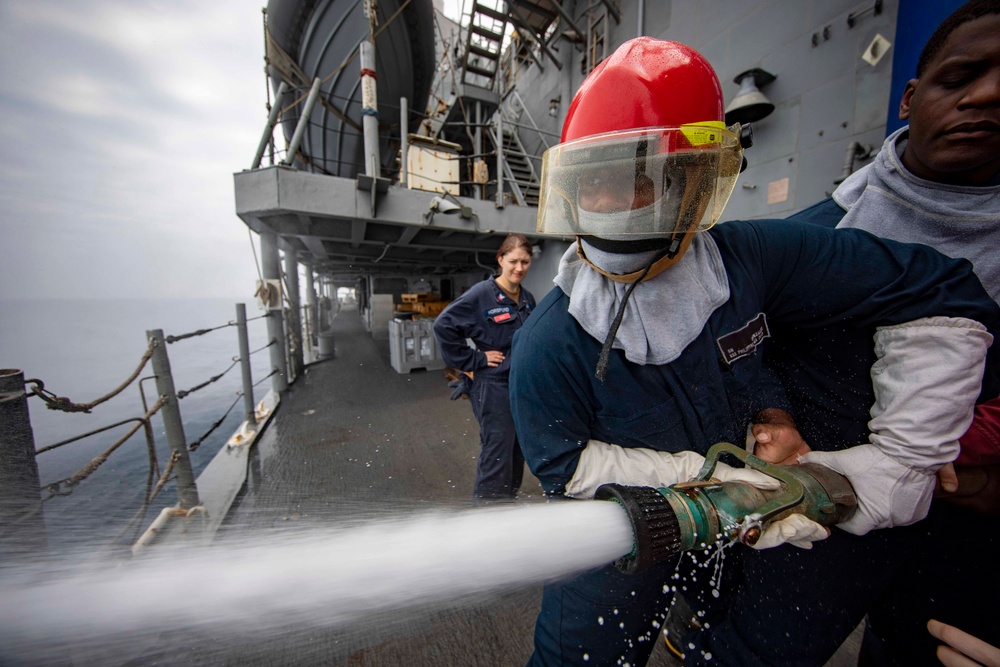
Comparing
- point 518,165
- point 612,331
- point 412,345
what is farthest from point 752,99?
point 518,165

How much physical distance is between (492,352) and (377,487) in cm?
153

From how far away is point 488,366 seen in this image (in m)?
2.77

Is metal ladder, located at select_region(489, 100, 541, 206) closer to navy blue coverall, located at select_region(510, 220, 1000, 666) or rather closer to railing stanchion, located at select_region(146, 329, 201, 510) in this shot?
railing stanchion, located at select_region(146, 329, 201, 510)

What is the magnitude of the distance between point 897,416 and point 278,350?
21.3 feet

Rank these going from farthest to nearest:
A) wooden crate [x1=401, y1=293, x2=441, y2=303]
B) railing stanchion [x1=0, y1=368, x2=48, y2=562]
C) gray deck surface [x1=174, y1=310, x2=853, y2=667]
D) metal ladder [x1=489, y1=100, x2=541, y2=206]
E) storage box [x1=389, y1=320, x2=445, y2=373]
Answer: wooden crate [x1=401, y1=293, x2=441, y2=303], metal ladder [x1=489, y1=100, x2=541, y2=206], storage box [x1=389, y1=320, x2=445, y2=373], gray deck surface [x1=174, y1=310, x2=853, y2=667], railing stanchion [x1=0, y1=368, x2=48, y2=562]

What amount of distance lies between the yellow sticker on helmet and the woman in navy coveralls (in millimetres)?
2023

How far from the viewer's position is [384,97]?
8.06m


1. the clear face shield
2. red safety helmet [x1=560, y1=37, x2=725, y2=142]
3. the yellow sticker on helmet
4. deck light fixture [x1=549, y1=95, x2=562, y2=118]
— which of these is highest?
deck light fixture [x1=549, y1=95, x2=562, y2=118]

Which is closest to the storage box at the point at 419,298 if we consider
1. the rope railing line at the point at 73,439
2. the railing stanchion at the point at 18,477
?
the rope railing line at the point at 73,439

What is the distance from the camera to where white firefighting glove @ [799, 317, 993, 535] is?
35.1 inches

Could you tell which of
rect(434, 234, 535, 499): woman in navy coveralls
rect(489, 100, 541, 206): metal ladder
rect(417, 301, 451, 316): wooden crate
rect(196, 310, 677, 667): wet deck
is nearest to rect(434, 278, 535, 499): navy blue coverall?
rect(434, 234, 535, 499): woman in navy coveralls

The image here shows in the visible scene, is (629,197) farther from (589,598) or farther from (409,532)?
(589,598)

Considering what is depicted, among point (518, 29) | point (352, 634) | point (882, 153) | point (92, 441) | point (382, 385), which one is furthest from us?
point (518, 29)

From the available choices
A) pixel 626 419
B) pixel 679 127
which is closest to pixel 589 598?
pixel 626 419
